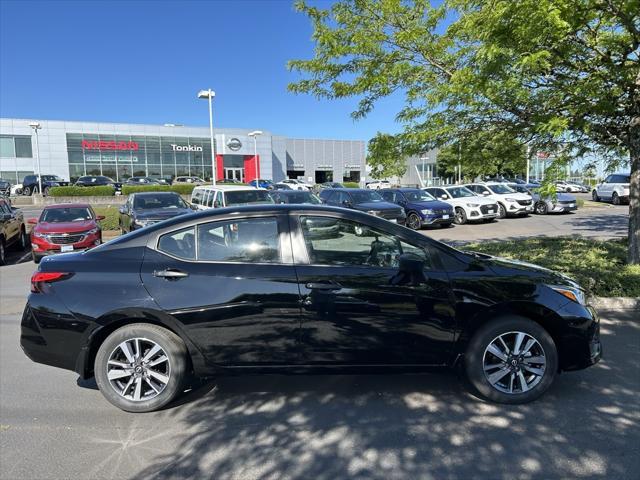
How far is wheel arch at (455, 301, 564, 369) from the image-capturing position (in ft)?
11.8

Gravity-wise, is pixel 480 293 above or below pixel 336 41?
below

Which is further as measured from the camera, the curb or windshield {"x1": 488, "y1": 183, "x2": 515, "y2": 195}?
windshield {"x1": 488, "y1": 183, "x2": 515, "y2": 195}

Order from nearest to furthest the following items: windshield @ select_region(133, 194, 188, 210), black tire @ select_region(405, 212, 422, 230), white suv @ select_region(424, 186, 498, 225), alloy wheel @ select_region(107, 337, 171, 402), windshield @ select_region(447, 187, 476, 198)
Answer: alloy wheel @ select_region(107, 337, 171, 402)
windshield @ select_region(133, 194, 188, 210)
black tire @ select_region(405, 212, 422, 230)
white suv @ select_region(424, 186, 498, 225)
windshield @ select_region(447, 187, 476, 198)

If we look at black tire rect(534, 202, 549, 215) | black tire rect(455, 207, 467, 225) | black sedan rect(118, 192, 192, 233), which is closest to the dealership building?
black tire rect(534, 202, 549, 215)

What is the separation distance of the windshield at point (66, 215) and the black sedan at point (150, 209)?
3.89ft

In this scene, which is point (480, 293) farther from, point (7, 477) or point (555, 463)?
point (7, 477)

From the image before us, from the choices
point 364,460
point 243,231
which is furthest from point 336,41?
point 364,460

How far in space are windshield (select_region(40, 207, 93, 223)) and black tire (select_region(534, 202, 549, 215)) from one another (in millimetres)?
19109

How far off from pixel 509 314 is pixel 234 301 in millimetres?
2236

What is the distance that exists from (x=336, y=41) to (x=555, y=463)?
21.3ft

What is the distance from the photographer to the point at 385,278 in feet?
11.7

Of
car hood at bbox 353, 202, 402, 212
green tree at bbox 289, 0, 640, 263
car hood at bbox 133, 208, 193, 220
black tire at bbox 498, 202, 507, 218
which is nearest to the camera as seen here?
green tree at bbox 289, 0, 640, 263

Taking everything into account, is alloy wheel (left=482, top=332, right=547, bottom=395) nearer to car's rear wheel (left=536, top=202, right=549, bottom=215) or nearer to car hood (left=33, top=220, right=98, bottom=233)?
car hood (left=33, top=220, right=98, bottom=233)

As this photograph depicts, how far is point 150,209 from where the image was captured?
44.2ft
